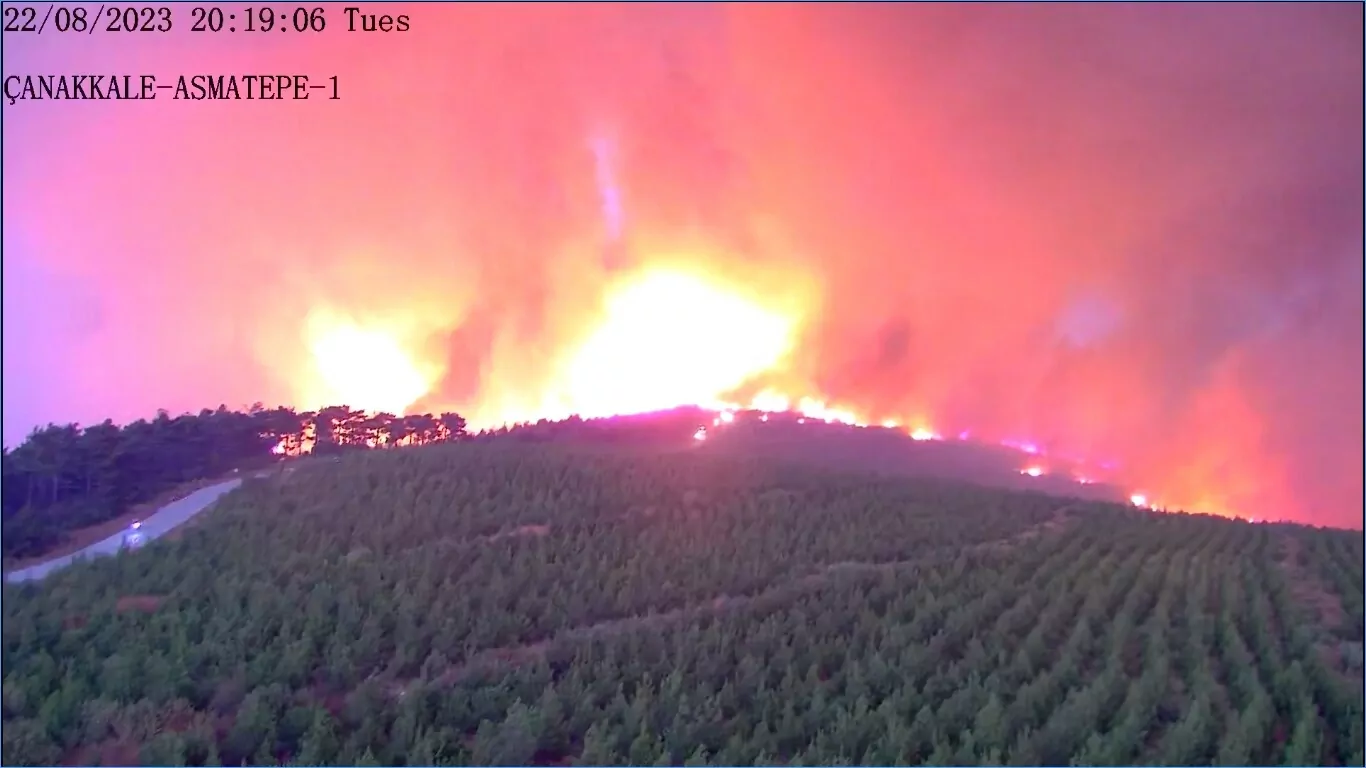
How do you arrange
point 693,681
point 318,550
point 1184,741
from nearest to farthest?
1. point 1184,741
2. point 693,681
3. point 318,550

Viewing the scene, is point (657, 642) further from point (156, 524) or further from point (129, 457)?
point (129, 457)

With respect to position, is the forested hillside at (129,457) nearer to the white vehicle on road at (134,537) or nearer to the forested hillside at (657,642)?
the white vehicle on road at (134,537)

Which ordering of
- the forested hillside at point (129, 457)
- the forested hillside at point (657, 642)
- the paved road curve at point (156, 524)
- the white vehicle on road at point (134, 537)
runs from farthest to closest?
the forested hillside at point (129, 457) → the white vehicle on road at point (134, 537) → the paved road curve at point (156, 524) → the forested hillside at point (657, 642)

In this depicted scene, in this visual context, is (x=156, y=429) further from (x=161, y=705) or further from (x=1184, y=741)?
(x=1184, y=741)

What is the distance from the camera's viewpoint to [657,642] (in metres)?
9.20

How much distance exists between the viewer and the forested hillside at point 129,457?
15844mm

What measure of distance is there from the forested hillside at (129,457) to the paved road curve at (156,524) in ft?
2.68

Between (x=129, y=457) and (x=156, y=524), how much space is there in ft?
12.4

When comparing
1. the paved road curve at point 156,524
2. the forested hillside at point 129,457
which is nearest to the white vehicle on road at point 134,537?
the paved road curve at point 156,524

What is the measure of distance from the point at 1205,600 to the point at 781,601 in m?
5.57

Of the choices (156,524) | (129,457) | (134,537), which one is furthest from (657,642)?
(129,457)

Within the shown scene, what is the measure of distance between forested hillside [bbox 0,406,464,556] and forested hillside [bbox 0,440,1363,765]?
2975mm

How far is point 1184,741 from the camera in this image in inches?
265

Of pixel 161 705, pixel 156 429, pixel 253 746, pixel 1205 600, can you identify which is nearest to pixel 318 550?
pixel 161 705
